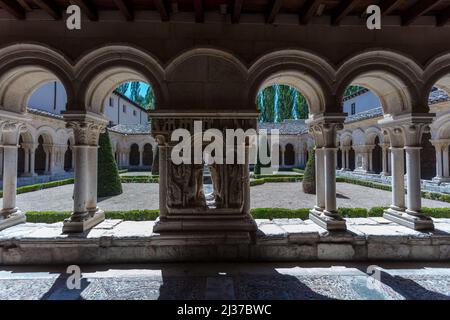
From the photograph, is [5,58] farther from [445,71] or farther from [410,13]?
[445,71]

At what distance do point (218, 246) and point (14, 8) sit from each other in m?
4.64

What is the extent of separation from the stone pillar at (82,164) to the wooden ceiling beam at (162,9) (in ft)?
6.25

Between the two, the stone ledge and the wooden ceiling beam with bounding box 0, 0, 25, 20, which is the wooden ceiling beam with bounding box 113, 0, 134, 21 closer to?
the wooden ceiling beam with bounding box 0, 0, 25, 20

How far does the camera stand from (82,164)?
4.17 m

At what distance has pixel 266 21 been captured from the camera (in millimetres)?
4004

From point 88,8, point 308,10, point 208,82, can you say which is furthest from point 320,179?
point 88,8

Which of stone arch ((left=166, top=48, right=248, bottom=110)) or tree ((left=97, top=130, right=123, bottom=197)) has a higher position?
stone arch ((left=166, top=48, right=248, bottom=110))

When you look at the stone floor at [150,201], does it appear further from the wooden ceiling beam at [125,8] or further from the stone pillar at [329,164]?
the wooden ceiling beam at [125,8]

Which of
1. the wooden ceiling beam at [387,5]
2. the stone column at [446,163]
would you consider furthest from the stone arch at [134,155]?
the wooden ceiling beam at [387,5]

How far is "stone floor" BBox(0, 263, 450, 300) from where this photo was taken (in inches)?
123

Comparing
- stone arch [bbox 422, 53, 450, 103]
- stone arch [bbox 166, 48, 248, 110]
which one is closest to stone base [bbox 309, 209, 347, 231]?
stone arch [bbox 166, 48, 248, 110]

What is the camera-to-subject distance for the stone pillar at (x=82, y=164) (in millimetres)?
4012

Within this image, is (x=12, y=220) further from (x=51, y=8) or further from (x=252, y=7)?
(x=252, y=7)

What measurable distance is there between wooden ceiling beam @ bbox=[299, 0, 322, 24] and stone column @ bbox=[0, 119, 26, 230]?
5.11 meters
